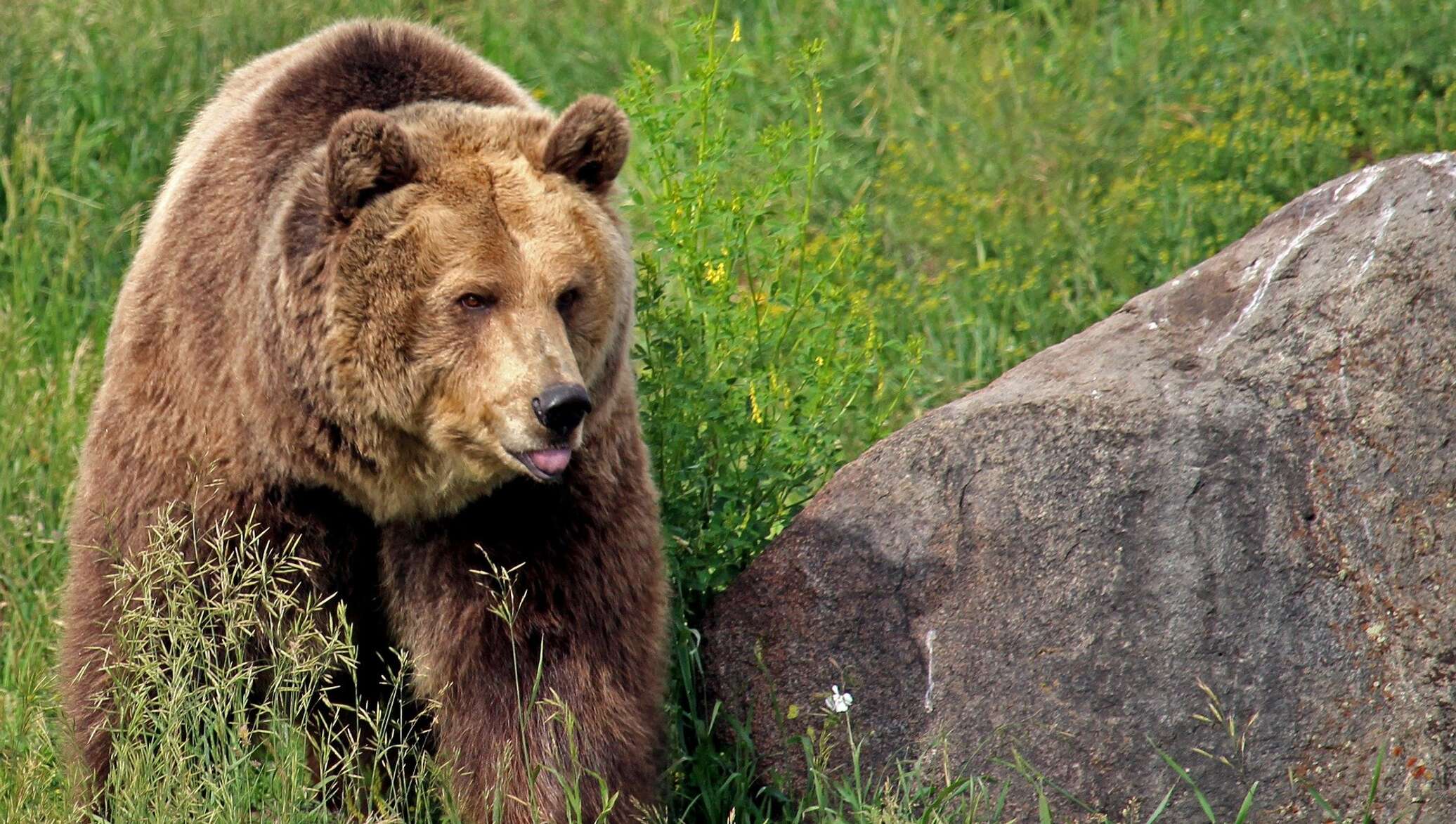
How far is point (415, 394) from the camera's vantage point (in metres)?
3.61

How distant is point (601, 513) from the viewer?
13.0 feet

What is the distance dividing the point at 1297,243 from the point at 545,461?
2.00 m

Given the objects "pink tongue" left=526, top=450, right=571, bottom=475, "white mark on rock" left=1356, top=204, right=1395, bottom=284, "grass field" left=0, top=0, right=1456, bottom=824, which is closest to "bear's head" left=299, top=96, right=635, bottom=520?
"pink tongue" left=526, top=450, right=571, bottom=475

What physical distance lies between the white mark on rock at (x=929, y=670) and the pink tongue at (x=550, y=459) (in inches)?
46.5

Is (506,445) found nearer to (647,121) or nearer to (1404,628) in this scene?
(647,121)

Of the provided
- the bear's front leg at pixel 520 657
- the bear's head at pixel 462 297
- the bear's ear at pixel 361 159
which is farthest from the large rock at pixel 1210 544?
the bear's ear at pixel 361 159

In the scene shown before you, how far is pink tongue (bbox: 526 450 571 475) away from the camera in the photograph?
3.47m

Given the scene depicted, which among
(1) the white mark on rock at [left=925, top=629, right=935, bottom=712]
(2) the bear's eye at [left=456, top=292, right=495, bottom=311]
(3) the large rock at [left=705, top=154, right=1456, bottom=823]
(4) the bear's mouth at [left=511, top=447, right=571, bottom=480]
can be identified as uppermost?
(2) the bear's eye at [left=456, top=292, right=495, bottom=311]

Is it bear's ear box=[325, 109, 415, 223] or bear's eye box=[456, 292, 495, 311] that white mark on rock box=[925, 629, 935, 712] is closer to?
bear's eye box=[456, 292, 495, 311]

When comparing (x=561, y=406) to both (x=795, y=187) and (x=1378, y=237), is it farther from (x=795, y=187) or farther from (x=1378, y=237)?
(x=795, y=187)

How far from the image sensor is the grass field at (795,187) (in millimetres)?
4730

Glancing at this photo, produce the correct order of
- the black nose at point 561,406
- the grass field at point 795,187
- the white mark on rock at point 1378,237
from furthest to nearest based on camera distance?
the grass field at point 795,187, the white mark on rock at point 1378,237, the black nose at point 561,406

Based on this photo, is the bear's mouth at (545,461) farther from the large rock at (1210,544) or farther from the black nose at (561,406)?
the large rock at (1210,544)

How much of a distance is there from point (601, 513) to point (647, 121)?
4.15 ft
